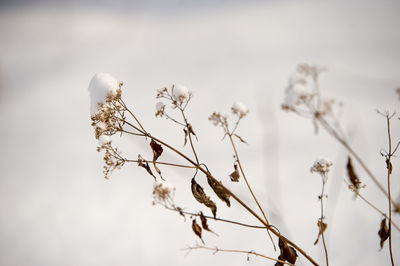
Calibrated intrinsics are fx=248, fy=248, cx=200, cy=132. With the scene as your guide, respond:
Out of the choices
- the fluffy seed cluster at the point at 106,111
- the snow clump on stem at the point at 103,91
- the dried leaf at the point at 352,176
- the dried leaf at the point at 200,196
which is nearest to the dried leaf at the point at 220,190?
the dried leaf at the point at 200,196

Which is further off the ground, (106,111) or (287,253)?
(106,111)

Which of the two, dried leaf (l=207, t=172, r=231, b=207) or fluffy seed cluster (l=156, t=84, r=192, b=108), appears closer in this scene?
dried leaf (l=207, t=172, r=231, b=207)

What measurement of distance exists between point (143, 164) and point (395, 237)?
1.59 meters

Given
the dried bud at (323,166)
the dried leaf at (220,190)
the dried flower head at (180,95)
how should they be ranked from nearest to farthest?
the dried leaf at (220,190)
the dried flower head at (180,95)
the dried bud at (323,166)

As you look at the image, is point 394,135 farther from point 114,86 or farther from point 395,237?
point 114,86

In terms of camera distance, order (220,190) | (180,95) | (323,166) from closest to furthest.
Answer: (220,190) → (180,95) → (323,166)

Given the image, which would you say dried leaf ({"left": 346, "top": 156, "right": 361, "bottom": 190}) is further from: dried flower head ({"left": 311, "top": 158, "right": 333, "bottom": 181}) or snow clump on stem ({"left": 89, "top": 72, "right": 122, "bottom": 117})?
snow clump on stem ({"left": 89, "top": 72, "right": 122, "bottom": 117})

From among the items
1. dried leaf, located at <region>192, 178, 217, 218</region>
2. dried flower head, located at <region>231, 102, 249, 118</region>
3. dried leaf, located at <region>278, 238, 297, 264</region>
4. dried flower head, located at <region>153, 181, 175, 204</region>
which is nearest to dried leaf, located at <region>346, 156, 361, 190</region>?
dried leaf, located at <region>278, 238, 297, 264</region>

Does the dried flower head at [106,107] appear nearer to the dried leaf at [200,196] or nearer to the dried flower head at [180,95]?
the dried flower head at [180,95]

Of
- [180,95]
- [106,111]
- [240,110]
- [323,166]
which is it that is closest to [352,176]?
[323,166]

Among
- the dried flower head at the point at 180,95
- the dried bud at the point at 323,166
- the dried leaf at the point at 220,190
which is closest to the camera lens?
the dried leaf at the point at 220,190

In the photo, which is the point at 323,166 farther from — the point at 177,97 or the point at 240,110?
the point at 177,97

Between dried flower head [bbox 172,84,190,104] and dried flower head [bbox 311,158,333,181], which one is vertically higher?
dried flower head [bbox 172,84,190,104]

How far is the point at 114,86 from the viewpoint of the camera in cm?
100
